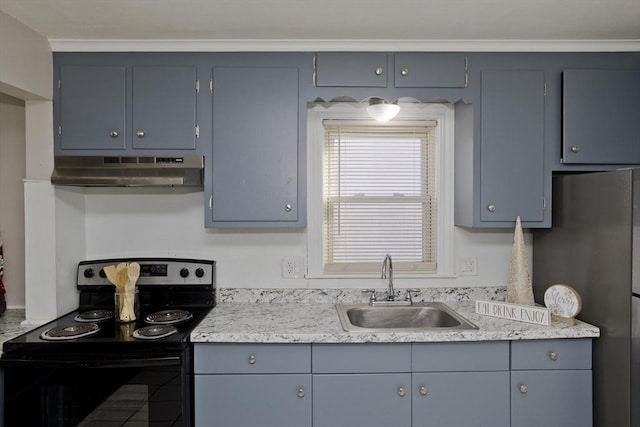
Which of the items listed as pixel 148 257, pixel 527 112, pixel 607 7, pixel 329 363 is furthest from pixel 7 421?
pixel 607 7

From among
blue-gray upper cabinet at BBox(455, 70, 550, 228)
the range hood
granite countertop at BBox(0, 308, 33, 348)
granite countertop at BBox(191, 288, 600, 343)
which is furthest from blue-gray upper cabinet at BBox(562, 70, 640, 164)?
granite countertop at BBox(0, 308, 33, 348)

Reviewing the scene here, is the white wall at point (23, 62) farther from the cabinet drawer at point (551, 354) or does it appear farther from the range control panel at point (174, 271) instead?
the cabinet drawer at point (551, 354)

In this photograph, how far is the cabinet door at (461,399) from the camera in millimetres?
1995

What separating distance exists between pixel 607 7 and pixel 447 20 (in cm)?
67

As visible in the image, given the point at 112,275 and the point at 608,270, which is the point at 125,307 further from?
the point at 608,270

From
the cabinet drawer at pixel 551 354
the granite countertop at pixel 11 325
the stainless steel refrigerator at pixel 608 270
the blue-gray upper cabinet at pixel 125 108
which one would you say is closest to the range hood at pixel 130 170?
the blue-gray upper cabinet at pixel 125 108

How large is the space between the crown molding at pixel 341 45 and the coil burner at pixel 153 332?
138cm

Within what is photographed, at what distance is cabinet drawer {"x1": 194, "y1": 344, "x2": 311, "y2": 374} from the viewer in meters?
1.99

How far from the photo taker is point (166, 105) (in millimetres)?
2256

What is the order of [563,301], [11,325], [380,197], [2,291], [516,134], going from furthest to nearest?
[380,197] < [2,291] < [516,134] < [11,325] < [563,301]

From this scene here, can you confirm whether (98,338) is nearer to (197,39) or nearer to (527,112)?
(197,39)

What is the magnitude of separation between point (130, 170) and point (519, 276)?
2066 millimetres

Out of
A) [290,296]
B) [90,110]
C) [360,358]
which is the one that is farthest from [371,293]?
[90,110]

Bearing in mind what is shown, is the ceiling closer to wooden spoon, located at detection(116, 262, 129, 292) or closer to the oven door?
wooden spoon, located at detection(116, 262, 129, 292)
